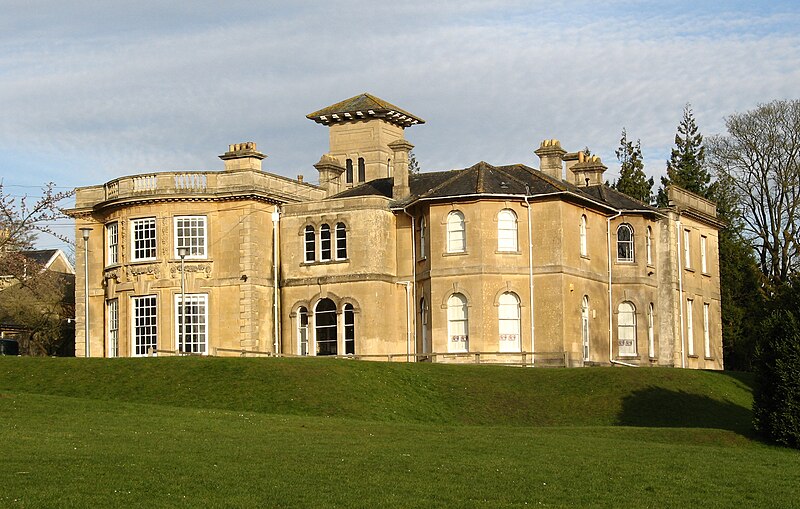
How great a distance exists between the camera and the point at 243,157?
5606 centimetres

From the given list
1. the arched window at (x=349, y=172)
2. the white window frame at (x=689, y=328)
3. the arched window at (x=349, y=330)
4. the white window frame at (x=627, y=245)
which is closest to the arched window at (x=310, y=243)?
the arched window at (x=349, y=330)

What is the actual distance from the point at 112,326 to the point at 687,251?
25.5m

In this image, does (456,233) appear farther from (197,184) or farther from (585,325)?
(197,184)

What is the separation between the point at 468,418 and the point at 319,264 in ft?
→ 53.3

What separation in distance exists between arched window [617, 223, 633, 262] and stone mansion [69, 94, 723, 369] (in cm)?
5

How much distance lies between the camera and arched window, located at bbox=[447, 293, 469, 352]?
50.3 meters

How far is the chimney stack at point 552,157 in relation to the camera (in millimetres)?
56781

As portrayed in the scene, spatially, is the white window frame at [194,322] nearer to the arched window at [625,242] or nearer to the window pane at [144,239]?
the window pane at [144,239]

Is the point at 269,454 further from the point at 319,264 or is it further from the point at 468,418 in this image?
the point at 319,264

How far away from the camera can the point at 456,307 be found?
50812mm

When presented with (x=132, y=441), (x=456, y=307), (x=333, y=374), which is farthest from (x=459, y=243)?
(x=132, y=441)

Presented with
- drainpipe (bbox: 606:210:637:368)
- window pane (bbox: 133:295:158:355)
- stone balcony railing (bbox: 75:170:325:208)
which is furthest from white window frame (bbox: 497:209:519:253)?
window pane (bbox: 133:295:158:355)

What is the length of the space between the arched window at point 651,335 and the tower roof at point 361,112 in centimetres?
1836

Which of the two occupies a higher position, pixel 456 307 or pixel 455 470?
pixel 456 307
